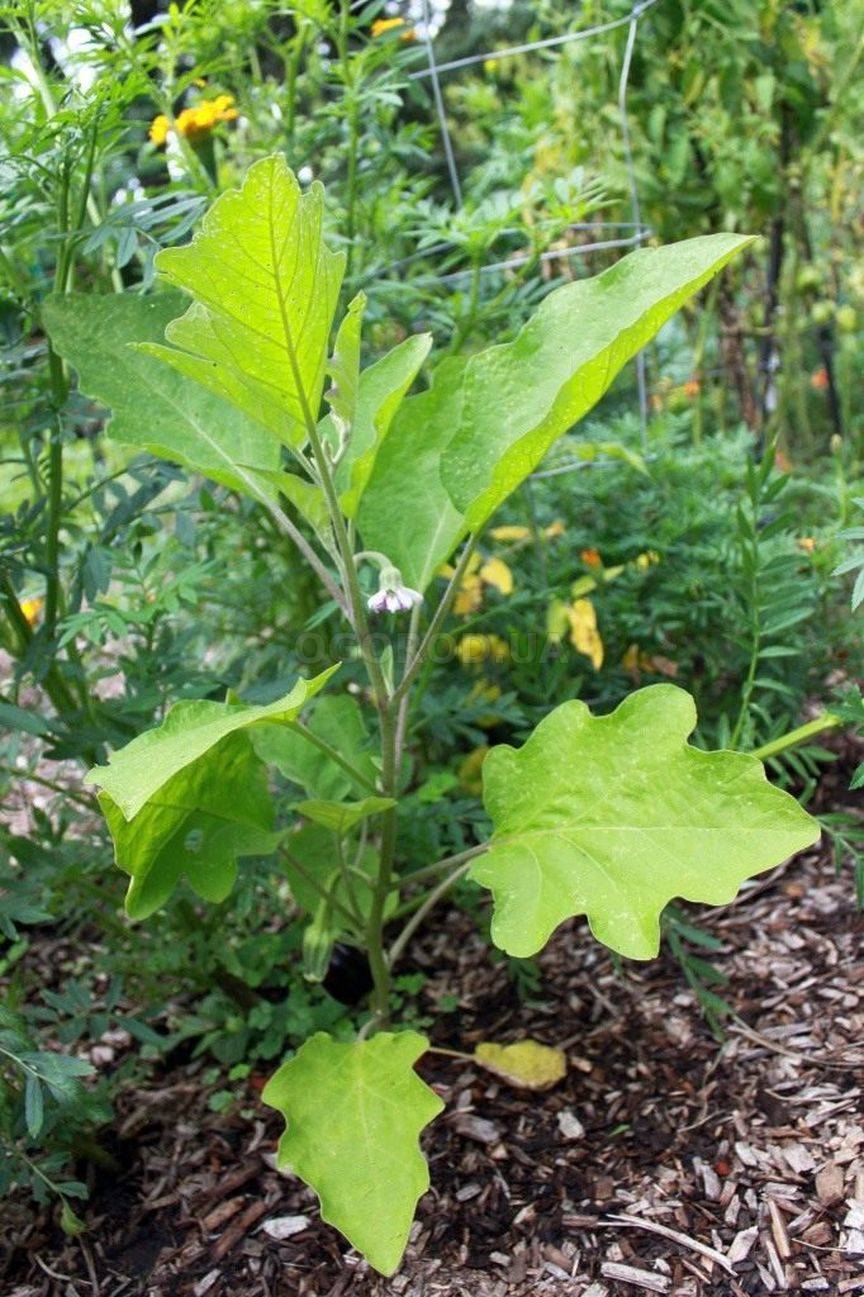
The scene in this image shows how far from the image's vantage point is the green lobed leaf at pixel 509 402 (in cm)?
102

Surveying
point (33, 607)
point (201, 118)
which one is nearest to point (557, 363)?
point (201, 118)

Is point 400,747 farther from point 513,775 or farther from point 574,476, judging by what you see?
point 574,476

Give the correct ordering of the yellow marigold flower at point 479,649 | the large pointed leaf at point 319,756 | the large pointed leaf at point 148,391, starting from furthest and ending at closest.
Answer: the yellow marigold flower at point 479,649
the large pointed leaf at point 319,756
the large pointed leaf at point 148,391

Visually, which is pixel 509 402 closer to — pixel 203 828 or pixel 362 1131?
pixel 203 828

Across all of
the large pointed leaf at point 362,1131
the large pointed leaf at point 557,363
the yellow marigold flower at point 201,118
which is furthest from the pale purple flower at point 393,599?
the yellow marigold flower at point 201,118

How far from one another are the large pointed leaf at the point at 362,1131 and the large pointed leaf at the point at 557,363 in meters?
0.60

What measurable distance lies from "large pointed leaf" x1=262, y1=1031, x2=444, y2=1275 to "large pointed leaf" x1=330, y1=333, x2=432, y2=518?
1.96 feet

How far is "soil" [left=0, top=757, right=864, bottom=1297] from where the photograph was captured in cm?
113

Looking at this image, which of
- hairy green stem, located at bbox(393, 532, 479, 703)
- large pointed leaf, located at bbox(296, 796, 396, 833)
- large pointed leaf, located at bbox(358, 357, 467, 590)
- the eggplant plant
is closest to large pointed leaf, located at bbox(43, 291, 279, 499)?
the eggplant plant

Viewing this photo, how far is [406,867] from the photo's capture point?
174 cm

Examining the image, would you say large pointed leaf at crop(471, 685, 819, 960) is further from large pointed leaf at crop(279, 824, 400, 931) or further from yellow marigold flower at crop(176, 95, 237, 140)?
yellow marigold flower at crop(176, 95, 237, 140)

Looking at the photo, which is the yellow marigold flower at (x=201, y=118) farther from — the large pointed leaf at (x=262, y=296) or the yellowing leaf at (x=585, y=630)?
the yellowing leaf at (x=585, y=630)

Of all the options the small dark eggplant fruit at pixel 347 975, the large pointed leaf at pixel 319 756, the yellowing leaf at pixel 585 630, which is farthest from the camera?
the yellowing leaf at pixel 585 630

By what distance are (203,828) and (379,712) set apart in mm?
227
